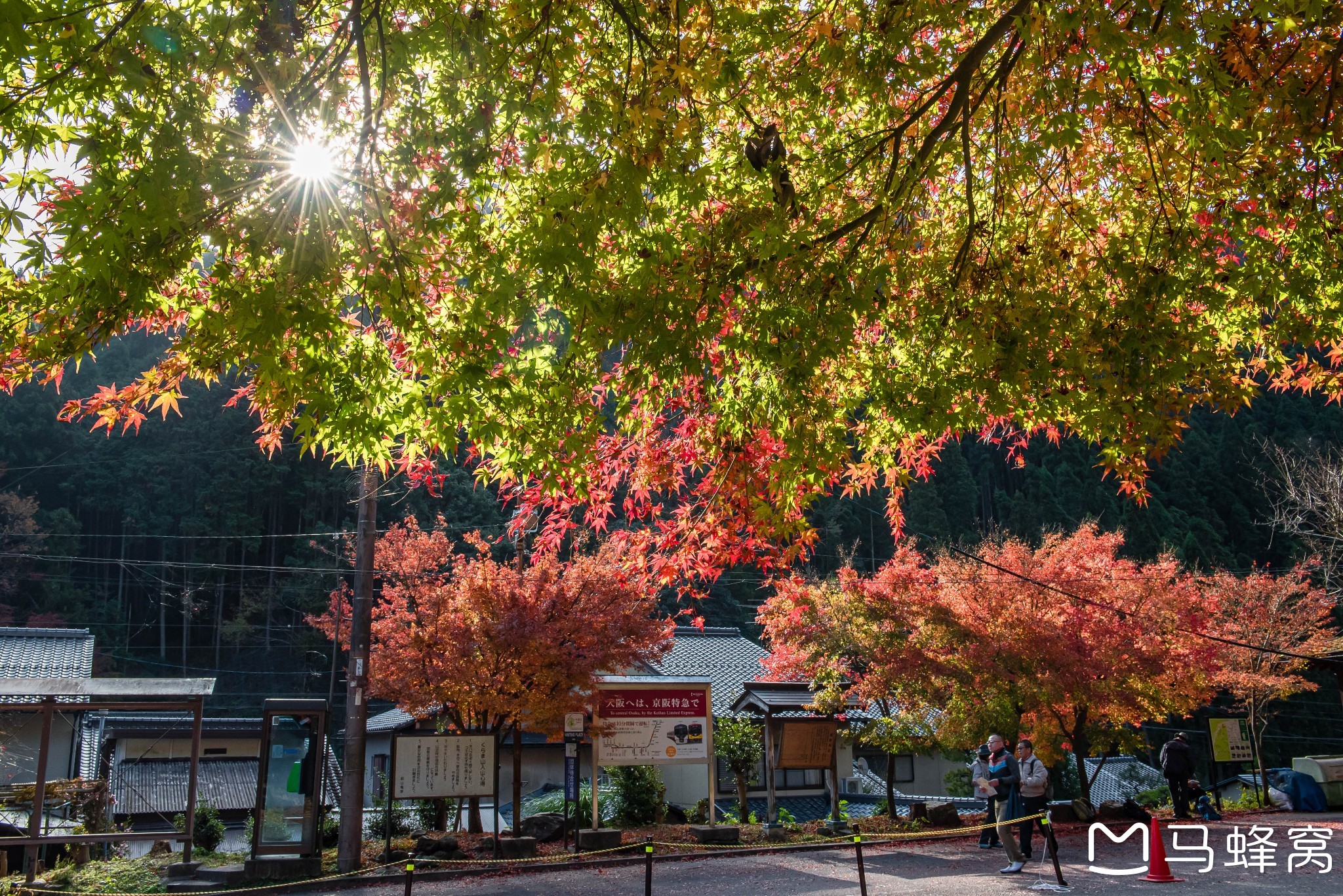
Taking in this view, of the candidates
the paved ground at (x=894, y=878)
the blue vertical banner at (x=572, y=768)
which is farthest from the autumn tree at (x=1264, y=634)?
the blue vertical banner at (x=572, y=768)

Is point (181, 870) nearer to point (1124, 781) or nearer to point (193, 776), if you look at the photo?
point (193, 776)

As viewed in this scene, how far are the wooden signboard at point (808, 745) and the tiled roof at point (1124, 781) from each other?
946 cm

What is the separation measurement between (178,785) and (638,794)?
528 inches

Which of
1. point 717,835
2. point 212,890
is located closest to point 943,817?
point 717,835

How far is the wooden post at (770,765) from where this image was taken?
15617 mm

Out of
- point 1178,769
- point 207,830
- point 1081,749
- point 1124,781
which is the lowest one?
point 1124,781

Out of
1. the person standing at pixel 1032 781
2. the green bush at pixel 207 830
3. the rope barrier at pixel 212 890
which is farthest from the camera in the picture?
the green bush at pixel 207 830

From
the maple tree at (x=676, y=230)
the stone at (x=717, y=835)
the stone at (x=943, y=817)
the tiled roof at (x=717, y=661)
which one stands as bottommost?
the stone at (x=943, y=817)

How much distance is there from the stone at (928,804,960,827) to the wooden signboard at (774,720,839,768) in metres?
2.07

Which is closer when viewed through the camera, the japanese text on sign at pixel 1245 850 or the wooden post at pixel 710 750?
the japanese text on sign at pixel 1245 850

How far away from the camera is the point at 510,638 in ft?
47.5

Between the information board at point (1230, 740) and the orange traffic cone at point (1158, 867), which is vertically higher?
the information board at point (1230, 740)

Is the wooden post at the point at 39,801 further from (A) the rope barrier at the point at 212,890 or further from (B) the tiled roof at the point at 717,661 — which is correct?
(B) the tiled roof at the point at 717,661

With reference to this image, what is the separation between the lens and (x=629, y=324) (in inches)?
245
